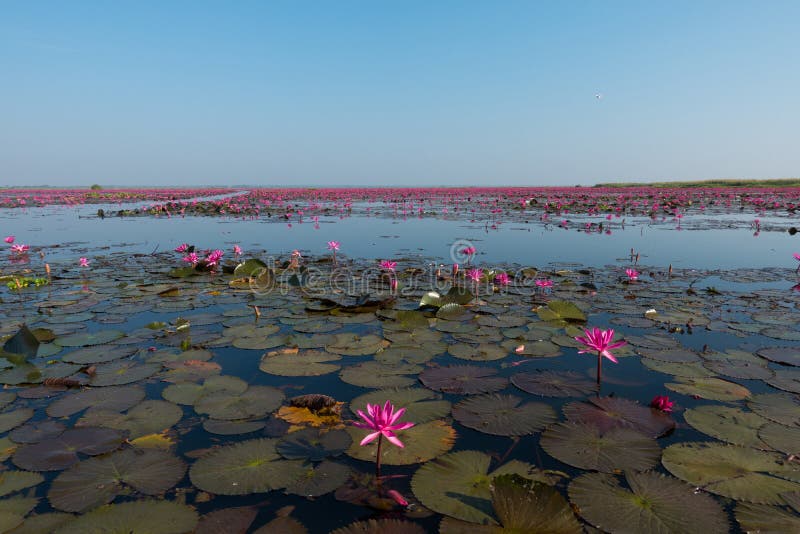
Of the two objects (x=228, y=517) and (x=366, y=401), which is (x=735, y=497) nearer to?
(x=366, y=401)

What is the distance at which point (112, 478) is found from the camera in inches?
80.4

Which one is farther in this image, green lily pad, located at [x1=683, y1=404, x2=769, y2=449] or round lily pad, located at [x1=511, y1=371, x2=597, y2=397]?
round lily pad, located at [x1=511, y1=371, x2=597, y2=397]

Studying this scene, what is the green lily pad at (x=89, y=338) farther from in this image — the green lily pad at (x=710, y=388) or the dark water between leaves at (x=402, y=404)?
the green lily pad at (x=710, y=388)

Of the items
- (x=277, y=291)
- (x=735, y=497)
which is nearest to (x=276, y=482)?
(x=735, y=497)

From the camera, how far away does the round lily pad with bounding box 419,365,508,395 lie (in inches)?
120

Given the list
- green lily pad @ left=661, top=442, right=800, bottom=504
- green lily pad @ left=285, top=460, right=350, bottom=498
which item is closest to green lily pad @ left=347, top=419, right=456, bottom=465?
green lily pad @ left=285, top=460, right=350, bottom=498

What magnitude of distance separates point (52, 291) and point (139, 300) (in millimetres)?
1613

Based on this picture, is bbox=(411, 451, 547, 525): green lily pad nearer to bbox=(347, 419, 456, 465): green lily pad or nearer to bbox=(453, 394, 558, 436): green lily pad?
bbox=(347, 419, 456, 465): green lily pad

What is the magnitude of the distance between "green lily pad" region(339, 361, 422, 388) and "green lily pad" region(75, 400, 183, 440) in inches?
46.4

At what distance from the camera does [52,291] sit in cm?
590

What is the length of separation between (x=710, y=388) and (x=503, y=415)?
5.18 feet

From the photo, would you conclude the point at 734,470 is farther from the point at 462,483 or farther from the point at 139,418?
the point at 139,418

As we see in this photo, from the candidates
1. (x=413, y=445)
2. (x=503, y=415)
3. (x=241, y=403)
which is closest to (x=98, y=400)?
(x=241, y=403)

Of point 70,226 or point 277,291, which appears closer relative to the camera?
point 277,291
